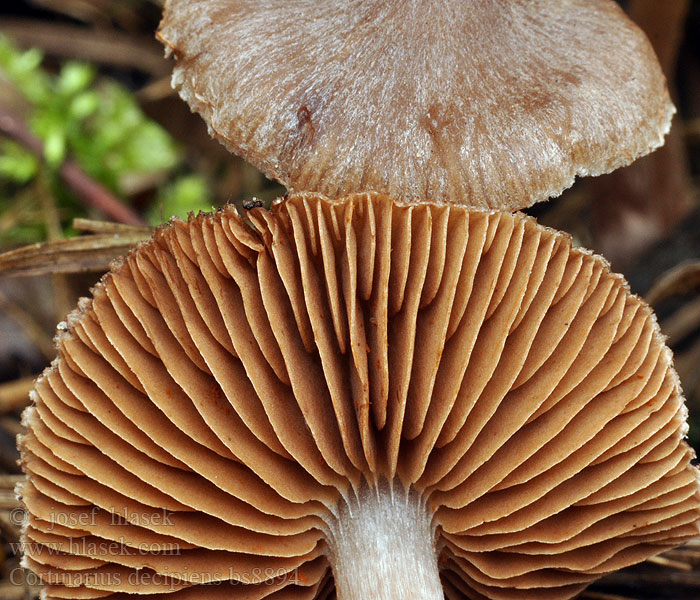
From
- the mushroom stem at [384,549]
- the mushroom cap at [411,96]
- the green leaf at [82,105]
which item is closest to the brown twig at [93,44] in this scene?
the green leaf at [82,105]

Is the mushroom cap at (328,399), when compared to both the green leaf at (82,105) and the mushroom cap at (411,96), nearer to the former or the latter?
the mushroom cap at (411,96)

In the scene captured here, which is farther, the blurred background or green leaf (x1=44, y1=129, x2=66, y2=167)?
green leaf (x1=44, y1=129, x2=66, y2=167)

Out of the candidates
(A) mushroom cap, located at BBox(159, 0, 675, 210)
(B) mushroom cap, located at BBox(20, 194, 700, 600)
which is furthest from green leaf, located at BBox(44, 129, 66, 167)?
(B) mushroom cap, located at BBox(20, 194, 700, 600)

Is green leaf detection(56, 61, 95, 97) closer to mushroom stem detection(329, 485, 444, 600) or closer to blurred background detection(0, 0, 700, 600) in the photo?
blurred background detection(0, 0, 700, 600)

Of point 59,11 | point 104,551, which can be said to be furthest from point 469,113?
point 59,11

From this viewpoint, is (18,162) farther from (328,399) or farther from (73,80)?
(328,399)

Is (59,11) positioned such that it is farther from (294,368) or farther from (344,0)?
(294,368)

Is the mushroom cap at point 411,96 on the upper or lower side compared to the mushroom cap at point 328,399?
upper
